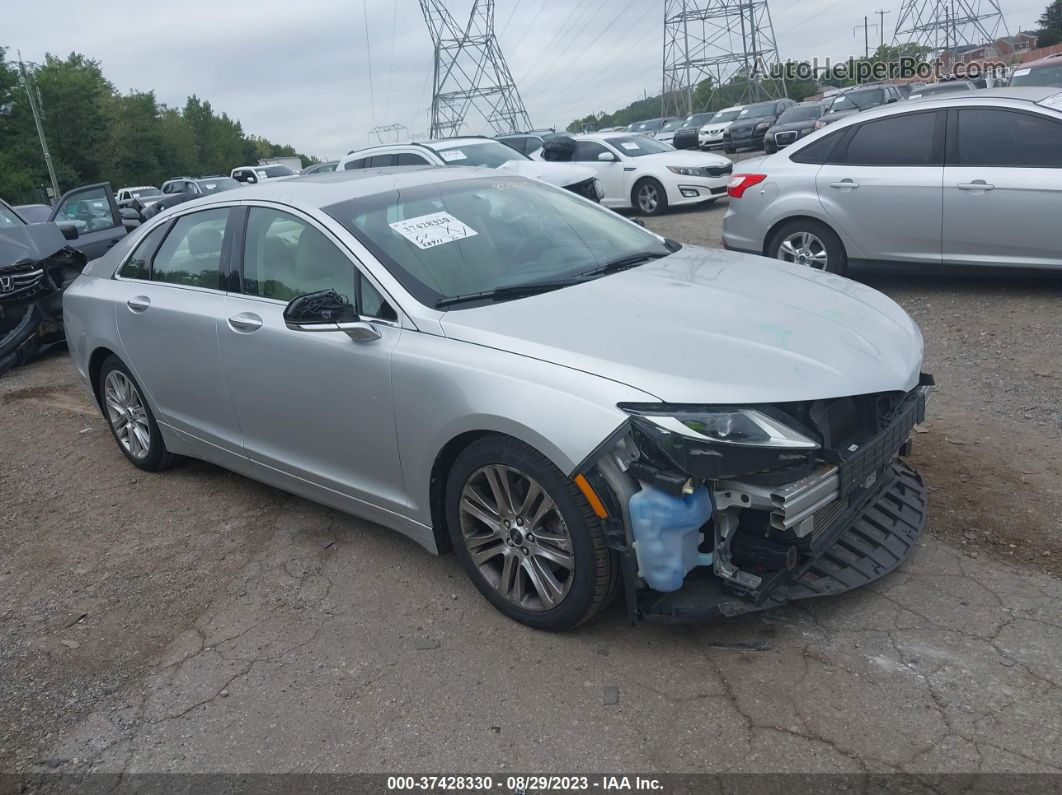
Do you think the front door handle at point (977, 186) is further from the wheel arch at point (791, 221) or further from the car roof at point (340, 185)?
the car roof at point (340, 185)

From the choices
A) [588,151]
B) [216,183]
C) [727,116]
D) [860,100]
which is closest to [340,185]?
[588,151]

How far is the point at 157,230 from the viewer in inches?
204

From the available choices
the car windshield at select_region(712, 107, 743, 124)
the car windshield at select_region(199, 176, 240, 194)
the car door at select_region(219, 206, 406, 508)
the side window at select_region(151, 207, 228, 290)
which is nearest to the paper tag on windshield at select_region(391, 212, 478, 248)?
the car door at select_region(219, 206, 406, 508)

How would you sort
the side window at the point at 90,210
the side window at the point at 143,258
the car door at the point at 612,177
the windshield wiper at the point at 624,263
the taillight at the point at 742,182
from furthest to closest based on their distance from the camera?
the car door at the point at 612,177 < the side window at the point at 90,210 < the taillight at the point at 742,182 < the side window at the point at 143,258 < the windshield wiper at the point at 624,263

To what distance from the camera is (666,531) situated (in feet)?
9.36

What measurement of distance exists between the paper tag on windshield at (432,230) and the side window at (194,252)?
116 centimetres

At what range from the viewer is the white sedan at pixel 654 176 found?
14539 millimetres

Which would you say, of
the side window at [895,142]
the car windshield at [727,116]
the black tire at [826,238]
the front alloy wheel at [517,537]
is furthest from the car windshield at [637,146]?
the car windshield at [727,116]

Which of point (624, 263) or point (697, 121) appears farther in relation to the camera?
point (697, 121)

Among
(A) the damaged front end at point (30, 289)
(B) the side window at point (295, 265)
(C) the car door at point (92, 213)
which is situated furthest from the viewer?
(C) the car door at point (92, 213)

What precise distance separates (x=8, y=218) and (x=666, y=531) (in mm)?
10074

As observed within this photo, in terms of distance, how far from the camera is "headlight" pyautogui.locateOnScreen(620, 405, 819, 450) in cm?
282

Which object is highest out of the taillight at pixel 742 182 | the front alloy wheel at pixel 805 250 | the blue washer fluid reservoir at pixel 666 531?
the taillight at pixel 742 182

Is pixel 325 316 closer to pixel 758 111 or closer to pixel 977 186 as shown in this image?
pixel 977 186
